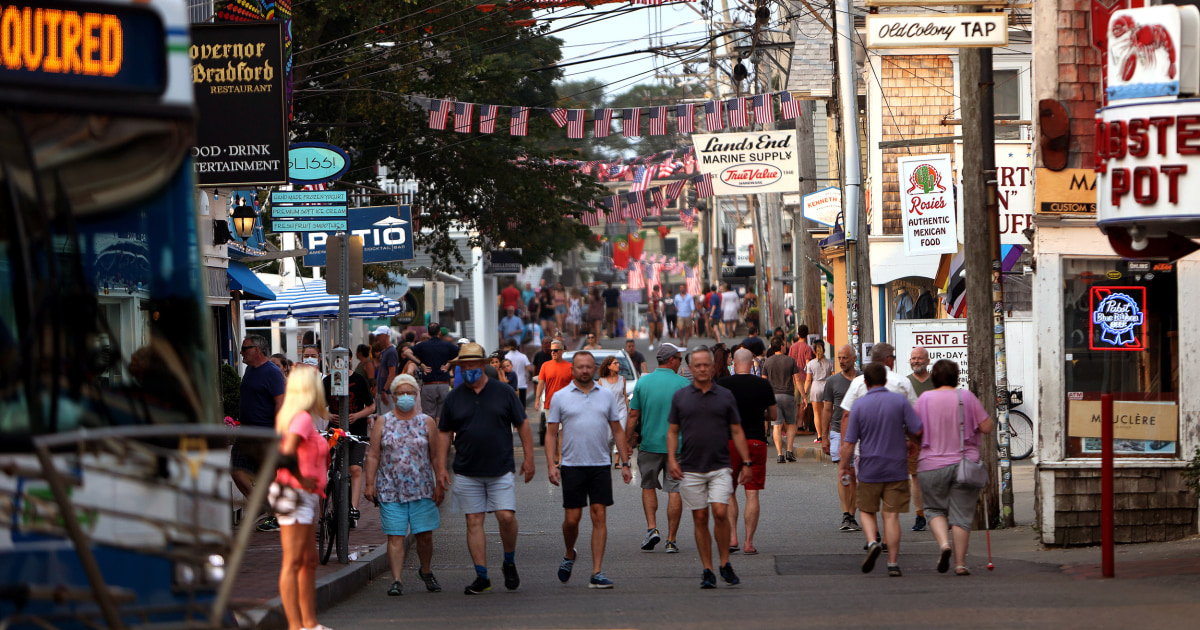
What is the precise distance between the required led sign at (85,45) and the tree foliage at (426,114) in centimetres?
1874

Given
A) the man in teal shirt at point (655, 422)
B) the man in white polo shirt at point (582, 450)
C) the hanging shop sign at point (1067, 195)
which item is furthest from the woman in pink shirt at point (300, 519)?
the hanging shop sign at point (1067, 195)

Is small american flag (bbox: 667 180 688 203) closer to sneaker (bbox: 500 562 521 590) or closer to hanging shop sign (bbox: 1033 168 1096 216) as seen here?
hanging shop sign (bbox: 1033 168 1096 216)

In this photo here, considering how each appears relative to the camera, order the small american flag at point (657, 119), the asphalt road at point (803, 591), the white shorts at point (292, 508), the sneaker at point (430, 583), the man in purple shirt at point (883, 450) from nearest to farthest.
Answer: the white shorts at point (292, 508) < the asphalt road at point (803, 591) < the sneaker at point (430, 583) < the man in purple shirt at point (883, 450) < the small american flag at point (657, 119)

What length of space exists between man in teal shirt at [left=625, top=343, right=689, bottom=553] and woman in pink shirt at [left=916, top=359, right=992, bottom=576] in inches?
83.8

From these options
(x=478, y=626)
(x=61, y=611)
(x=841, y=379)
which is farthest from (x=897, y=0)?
(x=61, y=611)

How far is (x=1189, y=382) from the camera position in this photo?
12.4 m

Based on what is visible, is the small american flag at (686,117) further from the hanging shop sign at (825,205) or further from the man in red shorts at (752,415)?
the man in red shorts at (752,415)

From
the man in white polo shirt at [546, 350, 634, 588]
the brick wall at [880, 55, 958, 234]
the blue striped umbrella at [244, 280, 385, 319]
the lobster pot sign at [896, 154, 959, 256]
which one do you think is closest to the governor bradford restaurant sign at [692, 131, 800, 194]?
the lobster pot sign at [896, 154, 959, 256]

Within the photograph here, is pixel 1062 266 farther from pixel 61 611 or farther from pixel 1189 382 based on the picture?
pixel 61 611

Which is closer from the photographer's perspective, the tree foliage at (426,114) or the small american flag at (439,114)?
the small american flag at (439,114)

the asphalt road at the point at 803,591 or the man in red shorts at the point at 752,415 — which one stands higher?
the man in red shorts at the point at 752,415

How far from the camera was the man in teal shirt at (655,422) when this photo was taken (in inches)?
485

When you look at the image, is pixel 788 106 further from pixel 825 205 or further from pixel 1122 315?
pixel 1122 315

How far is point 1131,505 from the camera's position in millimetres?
12547
